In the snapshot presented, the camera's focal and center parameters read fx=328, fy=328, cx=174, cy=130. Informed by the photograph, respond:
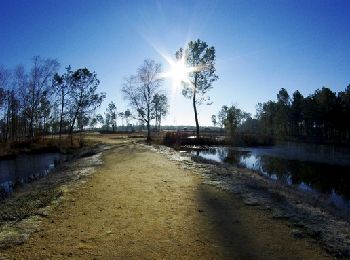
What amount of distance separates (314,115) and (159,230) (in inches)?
2816

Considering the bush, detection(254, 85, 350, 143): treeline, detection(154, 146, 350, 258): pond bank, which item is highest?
detection(254, 85, 350, 143): treeline

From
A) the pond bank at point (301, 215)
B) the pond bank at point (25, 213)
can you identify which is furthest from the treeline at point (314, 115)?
the pond bank at point (25, 213)

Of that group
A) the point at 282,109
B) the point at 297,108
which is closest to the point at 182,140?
the point at 297,108

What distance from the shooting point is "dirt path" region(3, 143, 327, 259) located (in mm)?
6008

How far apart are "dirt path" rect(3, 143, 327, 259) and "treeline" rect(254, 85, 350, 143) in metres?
62.7

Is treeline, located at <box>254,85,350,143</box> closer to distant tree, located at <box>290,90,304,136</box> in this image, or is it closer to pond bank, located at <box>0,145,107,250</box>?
distant tree, located at <box>290,90,304,136</box>

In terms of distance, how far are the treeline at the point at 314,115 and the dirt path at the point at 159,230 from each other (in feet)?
206

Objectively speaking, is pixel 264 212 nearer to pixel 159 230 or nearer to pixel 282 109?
pixel 159 230

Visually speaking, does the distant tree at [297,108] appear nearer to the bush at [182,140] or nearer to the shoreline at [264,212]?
the bush at [182,140]

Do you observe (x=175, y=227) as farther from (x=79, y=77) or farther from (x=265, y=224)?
(x=79, y=77)

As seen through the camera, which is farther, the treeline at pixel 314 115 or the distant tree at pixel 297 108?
the distant tree at pixel 297 108

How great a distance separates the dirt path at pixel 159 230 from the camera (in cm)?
601

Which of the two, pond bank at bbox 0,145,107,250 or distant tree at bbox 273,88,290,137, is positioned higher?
distant tree at bbox 273,88,290,137

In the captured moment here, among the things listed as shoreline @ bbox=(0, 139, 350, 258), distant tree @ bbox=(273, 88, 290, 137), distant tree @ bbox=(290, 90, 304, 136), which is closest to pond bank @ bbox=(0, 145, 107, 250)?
shoreline @ bbox=(0, 139, 350, 258)
